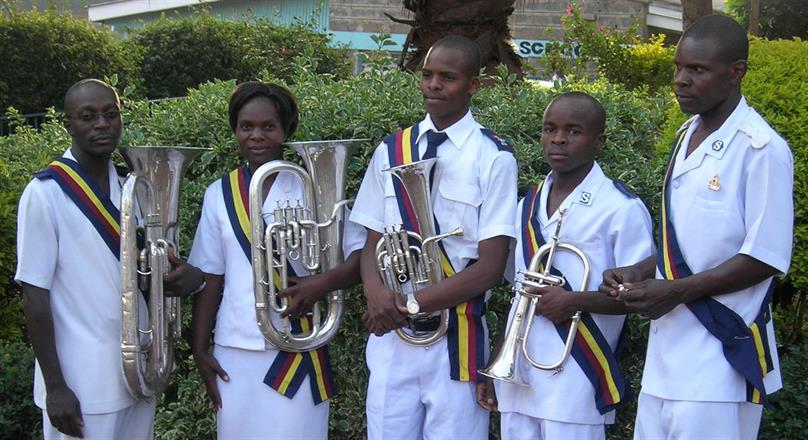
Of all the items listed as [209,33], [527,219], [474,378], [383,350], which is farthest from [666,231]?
[209,33]

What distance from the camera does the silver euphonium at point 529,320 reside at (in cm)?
371

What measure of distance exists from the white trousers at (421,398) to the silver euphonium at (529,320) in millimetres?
170

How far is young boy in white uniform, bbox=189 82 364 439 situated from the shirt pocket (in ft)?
1.39

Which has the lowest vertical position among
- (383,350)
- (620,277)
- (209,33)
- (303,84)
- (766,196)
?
(383,350)

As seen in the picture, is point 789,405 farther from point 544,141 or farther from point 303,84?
point 303,84

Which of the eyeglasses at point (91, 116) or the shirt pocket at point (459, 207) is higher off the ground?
the eyeglasses at point (91, 116)

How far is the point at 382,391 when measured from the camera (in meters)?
3.92

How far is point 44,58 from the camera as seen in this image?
44.3ft

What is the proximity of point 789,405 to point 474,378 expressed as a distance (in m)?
2.08

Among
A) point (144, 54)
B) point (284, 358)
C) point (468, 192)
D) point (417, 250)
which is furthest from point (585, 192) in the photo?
point (144, 54)

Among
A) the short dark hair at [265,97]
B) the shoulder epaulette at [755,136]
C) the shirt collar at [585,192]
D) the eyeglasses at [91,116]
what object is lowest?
the shirt collar at [585,192]

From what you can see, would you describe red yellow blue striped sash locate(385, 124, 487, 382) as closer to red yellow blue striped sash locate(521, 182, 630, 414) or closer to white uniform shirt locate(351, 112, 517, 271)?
white uniform shirt locate(351, 112, 517, 271)

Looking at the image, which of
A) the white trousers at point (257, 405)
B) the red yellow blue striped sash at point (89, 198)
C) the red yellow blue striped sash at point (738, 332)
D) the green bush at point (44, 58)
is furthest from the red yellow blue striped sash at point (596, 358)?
the green bush at point (44, 58)

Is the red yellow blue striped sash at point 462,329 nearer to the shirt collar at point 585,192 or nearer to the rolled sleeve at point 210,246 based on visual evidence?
the shirt collar at point 585,192
